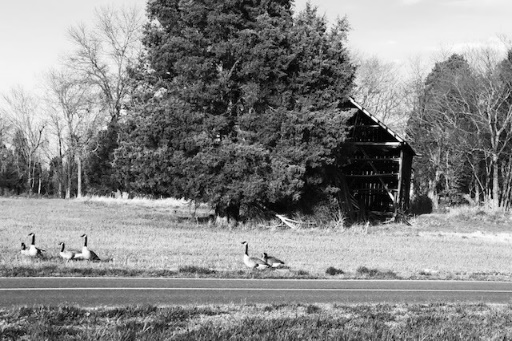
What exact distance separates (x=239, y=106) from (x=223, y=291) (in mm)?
20100

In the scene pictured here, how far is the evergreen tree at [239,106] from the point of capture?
2984 cm

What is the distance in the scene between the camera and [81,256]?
52.6 ft

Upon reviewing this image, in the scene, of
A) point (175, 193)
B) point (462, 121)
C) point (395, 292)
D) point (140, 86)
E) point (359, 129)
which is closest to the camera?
point (395, 292)

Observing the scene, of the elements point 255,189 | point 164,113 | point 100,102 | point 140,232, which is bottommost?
point 140,232

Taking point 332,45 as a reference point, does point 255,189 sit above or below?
below

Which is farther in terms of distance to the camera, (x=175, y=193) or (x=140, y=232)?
(x=175, y=193)

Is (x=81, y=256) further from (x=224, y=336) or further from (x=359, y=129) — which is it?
(x=359, y=129)

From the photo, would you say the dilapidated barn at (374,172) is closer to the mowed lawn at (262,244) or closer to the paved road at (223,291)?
the mowed lawn at (262,244)

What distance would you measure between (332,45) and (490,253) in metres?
13.3

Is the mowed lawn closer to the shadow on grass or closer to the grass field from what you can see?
the shadow on grass

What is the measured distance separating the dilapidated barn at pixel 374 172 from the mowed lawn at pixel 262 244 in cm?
288

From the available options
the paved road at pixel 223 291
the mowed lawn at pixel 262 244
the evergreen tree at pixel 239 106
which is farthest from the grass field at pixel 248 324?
the evergreen tree at pixel 239 106

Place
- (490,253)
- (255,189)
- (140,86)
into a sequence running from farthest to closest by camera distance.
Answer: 1. (140,86)
2. (255,189)
3. (490,253)

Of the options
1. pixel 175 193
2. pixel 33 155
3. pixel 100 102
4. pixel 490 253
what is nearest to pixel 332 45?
pixel 175 193
